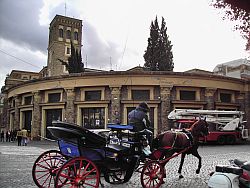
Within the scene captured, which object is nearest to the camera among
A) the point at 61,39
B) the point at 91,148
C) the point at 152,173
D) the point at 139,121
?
the point at 91,148

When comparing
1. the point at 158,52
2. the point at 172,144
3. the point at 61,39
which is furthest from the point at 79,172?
the point at 61,39

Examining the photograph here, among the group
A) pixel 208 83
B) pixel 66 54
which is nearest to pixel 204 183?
pixel 208 83

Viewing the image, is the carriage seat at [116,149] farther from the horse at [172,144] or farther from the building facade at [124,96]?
the building facade at [124,96]

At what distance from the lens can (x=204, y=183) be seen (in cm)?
754

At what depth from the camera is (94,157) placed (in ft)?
19.7

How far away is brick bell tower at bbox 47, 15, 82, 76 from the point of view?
68.8m

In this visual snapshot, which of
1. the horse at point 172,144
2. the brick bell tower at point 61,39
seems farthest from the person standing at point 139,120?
the brick bell tower at point 61,39

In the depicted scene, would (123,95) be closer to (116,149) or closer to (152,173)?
(152,173)

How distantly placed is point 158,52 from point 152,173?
3441 cm

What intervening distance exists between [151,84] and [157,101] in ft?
5.38

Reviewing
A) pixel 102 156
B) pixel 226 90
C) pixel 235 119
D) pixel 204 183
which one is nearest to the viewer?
pixel 102 156

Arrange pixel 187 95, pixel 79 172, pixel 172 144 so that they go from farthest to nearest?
pixel 187 95
pixel 172 144
pixel 79 172

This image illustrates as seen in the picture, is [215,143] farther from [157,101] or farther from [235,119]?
[157,101]

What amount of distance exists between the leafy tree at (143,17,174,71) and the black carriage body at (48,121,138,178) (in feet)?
108
